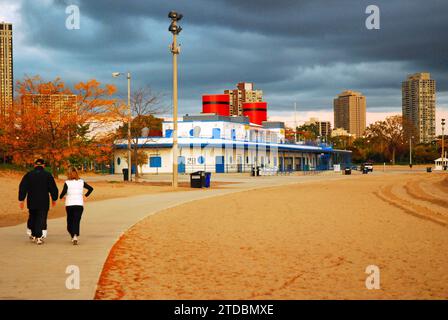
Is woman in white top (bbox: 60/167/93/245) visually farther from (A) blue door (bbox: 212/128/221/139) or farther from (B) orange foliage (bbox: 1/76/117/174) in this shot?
(A) blue door (bbox: 212/128/221/139)

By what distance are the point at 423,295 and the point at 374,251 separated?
4.24 m

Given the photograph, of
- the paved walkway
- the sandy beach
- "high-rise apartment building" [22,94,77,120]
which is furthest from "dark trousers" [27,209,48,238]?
"high-rise apartment building" [22,94,77,120]

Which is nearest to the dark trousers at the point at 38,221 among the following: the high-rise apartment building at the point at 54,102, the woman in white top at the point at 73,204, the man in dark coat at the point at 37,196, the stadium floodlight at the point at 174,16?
the man in dark coat at the point at 37,196

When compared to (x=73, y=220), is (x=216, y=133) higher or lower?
higher

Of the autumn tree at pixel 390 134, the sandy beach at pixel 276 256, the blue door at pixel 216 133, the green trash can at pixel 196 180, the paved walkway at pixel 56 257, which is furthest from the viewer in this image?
the autumn tree at pixel 390 134

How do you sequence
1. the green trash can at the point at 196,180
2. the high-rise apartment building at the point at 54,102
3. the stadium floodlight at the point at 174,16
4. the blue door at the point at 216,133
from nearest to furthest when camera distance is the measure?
the stadium floodlight at the point at 174,16 < the high-rise apartment building at the point at 54,102 < the green trash can at the point at 196,180 < the blue door at the point at 216,133

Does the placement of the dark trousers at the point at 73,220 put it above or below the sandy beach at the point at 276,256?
above

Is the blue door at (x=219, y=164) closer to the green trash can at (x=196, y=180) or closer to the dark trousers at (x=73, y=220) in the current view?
the green trash can at (x=196, y=180)

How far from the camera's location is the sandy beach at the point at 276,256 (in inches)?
338

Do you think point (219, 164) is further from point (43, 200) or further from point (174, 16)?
point (43, 200)

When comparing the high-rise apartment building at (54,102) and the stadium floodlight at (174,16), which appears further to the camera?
the high-rise apartment building at (54,102)

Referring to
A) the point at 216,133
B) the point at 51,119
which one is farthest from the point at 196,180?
the point at 216,133

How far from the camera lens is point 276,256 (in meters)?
11.8

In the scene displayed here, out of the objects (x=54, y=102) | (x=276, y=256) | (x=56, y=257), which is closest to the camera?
(x=56, y=257)
